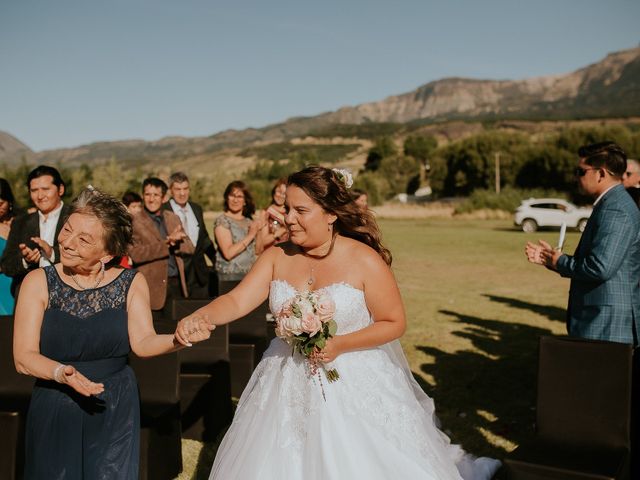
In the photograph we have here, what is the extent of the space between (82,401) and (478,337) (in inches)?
307

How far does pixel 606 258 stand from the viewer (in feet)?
14.5

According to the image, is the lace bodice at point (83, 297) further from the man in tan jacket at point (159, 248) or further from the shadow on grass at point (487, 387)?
the shadow on grass at point (487, 387)

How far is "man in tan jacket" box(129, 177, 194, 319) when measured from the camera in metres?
6.89

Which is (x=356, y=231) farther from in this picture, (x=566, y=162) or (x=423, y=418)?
(x=566, y=162)

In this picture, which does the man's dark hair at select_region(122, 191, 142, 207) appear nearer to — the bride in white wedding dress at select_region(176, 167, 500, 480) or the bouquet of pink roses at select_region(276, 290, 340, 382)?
the bride in white wedding dress at select_region(176, 167, 500, 480)

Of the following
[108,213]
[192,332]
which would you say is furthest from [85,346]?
[108,213]

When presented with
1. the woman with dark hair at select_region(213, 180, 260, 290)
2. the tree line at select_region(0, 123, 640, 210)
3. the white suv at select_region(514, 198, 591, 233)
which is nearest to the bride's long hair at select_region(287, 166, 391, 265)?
the woman with dark hair at select_region(213, 180, 260, 290)

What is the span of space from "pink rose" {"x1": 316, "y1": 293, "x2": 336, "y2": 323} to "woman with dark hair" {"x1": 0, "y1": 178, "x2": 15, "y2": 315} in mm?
4539

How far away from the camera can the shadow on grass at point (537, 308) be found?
11617 millimetres

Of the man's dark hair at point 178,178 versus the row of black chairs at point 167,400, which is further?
the man's dark hair at point 178,178

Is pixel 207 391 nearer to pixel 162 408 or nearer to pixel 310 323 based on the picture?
pixel 162 408

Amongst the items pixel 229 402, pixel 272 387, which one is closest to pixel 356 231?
pixel 272 387

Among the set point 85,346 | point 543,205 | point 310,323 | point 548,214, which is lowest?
point 548,214

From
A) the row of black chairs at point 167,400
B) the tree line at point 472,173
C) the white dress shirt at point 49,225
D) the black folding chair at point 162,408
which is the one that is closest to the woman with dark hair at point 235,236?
the row of black chairs at point 167,400
